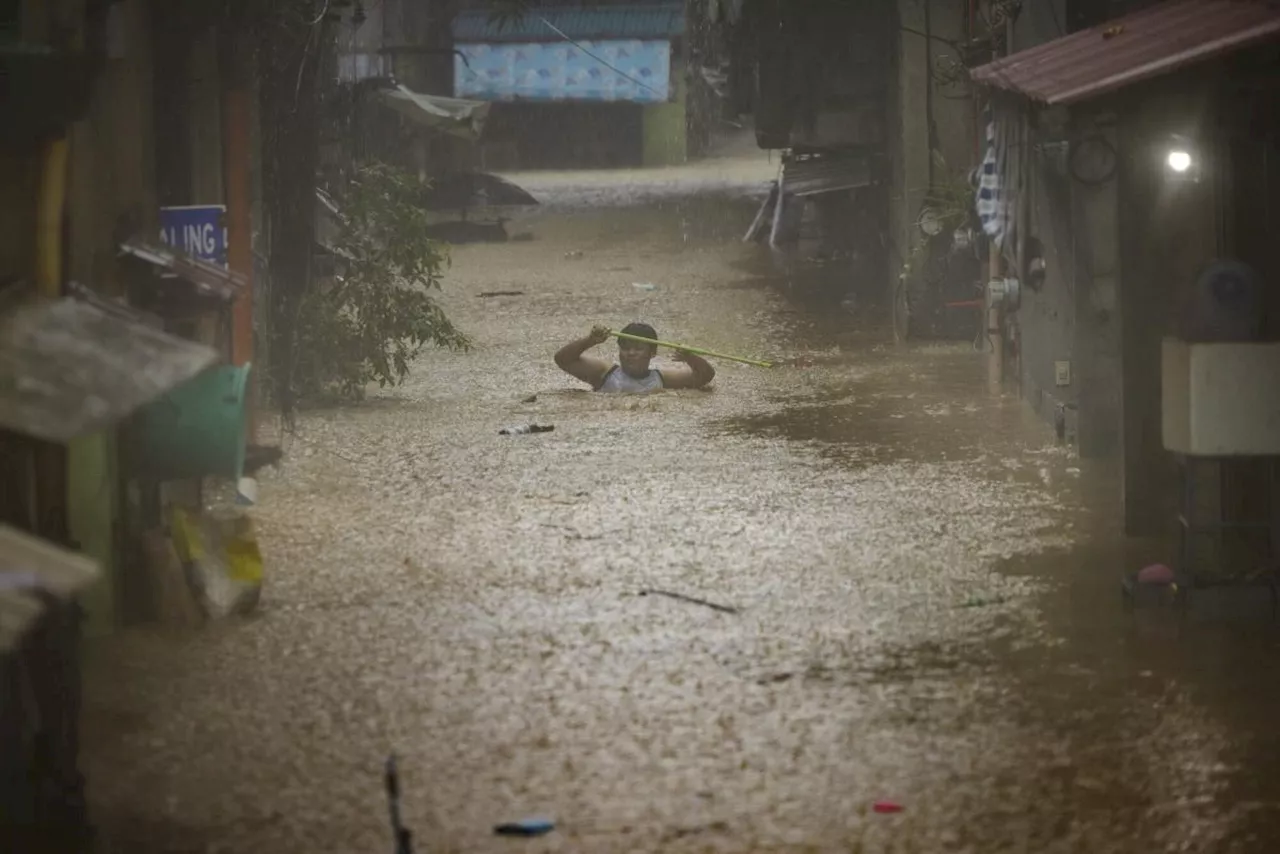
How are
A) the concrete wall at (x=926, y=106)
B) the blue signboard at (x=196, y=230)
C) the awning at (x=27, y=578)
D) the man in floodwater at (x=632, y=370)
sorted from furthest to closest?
1. the concrete wall at (x=926, y=106)
2. the man in floodwater at (x=632, y=370)
3. the blue signboard at (x=196, y=230)
4. the awning at (x=27, y=578)

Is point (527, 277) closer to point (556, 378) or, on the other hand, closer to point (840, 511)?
point (556, 378)

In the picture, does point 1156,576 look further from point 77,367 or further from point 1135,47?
point 77,367

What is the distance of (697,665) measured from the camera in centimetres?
779

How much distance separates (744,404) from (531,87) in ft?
113

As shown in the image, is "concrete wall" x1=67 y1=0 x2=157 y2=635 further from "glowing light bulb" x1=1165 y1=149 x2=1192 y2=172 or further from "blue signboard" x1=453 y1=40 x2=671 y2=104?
"blue signboard" x1=453 y1=40 x2=671 y2=104

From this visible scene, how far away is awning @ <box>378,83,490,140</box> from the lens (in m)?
32.8

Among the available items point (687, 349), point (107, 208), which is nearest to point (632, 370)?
point (687, 349)

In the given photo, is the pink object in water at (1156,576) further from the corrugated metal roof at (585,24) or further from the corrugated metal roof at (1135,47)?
the corrugated metal roof at (585,24)

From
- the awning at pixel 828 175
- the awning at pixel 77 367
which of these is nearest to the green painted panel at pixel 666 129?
the awning at pixel 828 175

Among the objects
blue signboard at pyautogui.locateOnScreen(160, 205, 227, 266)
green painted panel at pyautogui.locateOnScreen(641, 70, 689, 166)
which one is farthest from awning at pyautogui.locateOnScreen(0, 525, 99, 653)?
green painted panel at pyautogui.locateOnScreen(641, 70, 689, 166)

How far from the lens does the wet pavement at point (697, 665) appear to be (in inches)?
239

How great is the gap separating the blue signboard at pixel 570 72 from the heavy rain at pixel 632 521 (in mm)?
30219

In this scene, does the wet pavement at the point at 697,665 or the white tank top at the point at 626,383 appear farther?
the white tank top at the point at 626,383

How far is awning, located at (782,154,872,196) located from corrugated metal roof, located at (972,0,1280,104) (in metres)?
12.0
